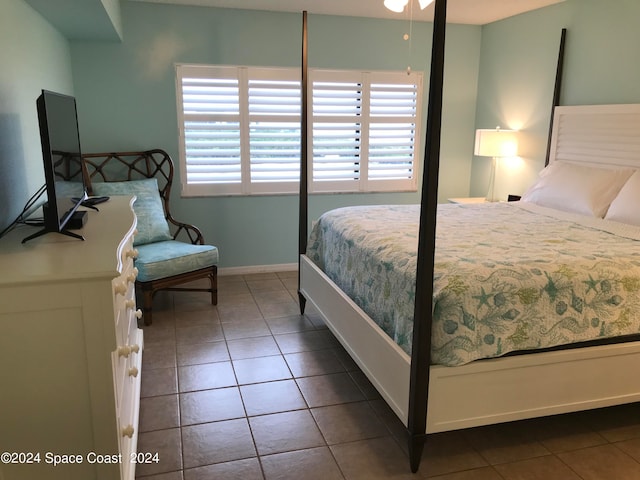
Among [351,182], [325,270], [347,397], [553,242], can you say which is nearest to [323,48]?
[351,182]

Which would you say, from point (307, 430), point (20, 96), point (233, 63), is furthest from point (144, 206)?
point (307, 430)

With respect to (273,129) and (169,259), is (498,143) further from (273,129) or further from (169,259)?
(169,259)

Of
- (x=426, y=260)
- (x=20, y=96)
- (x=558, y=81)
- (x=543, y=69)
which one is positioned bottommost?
(x=426, y=260)

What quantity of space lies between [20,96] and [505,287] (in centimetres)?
247

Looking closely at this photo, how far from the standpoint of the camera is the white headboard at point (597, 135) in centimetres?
351

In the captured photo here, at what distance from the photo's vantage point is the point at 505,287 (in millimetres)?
2109

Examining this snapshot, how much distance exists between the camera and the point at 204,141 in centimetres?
459

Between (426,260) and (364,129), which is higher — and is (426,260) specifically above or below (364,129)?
below

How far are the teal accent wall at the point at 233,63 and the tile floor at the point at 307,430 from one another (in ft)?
5.37

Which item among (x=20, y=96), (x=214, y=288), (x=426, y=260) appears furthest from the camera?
(x=214, y=288)

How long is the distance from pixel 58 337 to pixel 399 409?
1381mm

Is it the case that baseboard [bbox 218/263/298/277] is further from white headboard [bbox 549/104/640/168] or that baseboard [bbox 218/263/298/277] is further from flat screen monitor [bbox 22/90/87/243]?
white headboard [bbox 549/104/640/168]

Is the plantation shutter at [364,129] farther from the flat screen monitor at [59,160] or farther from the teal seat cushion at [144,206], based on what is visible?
the flat screen monitor at [59,160]

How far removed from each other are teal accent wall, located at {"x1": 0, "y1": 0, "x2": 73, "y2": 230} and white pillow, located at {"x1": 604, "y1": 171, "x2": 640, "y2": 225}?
332cm
